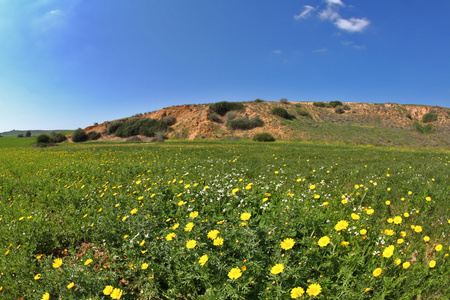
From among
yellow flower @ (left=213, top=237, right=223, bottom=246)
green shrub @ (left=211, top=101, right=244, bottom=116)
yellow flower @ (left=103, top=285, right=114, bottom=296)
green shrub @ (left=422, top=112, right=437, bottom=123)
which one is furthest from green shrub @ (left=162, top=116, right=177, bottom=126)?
green shrub @ (left=422, top=112, right=437, bottom=123)

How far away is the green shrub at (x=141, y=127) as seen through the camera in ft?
131

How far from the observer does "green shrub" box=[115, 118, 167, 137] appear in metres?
40.0

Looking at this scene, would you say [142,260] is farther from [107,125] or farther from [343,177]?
[107,125]

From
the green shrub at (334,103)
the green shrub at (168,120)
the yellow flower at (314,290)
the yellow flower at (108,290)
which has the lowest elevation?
the yellow flower at (108,290)

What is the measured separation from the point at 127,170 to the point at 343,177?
25.0 feet

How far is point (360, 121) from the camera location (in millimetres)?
44781

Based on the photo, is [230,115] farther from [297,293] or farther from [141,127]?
[297,293]

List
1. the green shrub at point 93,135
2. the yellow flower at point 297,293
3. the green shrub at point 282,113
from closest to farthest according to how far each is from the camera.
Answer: the yellow flower at point 297,293, the green shrub at point 93,135, the green shrub at point 282,113

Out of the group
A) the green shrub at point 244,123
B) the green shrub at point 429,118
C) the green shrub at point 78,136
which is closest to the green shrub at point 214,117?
the green shrub at point 244,123

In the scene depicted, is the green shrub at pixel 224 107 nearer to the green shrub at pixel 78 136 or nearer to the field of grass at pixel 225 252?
the green shrub at pixel 78 136

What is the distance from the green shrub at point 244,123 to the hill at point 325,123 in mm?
380

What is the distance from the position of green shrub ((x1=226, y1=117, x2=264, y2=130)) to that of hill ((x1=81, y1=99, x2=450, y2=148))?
1.25 feet

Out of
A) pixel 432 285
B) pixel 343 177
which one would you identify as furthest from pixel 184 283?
pixel 343 177

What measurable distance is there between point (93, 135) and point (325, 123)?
4654 cm
